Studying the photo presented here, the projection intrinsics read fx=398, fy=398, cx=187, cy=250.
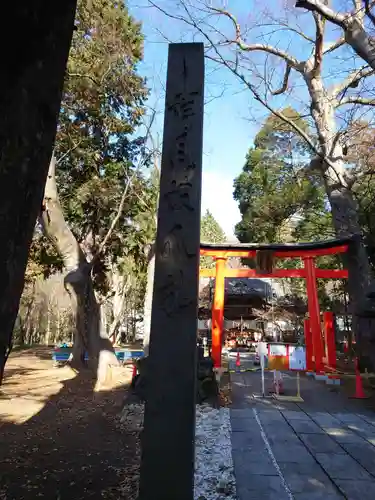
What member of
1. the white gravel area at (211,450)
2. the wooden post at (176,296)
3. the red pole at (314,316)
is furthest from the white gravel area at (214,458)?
the red pole at (314,316)

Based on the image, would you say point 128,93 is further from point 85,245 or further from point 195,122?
point 195,122

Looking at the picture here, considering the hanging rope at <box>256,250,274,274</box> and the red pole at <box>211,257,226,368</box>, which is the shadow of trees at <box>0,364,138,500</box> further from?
the hanging rope at <box>256,250,274,274</box>

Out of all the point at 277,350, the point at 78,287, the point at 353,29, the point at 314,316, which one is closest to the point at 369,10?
the point at 353,29

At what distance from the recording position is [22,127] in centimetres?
146

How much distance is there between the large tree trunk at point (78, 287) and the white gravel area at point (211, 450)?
10.9 ft

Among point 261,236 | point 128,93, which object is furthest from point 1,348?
point 261,236

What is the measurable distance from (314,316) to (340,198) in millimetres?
3397

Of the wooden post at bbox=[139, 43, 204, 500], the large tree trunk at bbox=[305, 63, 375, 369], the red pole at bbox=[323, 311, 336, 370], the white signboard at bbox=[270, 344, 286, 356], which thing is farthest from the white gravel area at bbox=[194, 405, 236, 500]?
the red pole at bbox=[323, 311, 336, 370]

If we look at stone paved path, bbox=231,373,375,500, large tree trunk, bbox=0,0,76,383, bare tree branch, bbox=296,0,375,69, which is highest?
bare tree branch, bbox=296,0,375,69

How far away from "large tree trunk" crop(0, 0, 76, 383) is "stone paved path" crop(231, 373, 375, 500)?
3.12 m

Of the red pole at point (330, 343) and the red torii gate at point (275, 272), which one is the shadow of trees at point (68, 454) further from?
the red pole at point (330, 343)

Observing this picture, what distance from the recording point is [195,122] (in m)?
4.01

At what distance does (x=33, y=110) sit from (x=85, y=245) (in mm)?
13291

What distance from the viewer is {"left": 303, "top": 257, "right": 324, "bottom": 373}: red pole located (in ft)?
34.6
